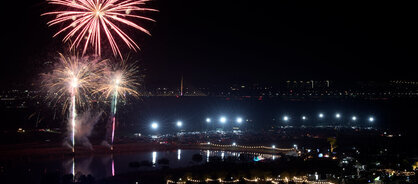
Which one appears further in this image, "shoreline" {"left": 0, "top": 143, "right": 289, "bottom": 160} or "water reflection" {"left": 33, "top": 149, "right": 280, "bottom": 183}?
"shoreline" {"left": 0, "top": 143, "right": 289, "bottom": 160}

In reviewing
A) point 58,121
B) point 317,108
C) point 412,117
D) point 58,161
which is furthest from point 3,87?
point 412,117

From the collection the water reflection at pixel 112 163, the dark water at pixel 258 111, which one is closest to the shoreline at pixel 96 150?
the water reflection at pixel 112 163

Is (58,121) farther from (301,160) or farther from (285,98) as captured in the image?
(285,98)

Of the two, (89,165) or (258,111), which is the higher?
(258,111)

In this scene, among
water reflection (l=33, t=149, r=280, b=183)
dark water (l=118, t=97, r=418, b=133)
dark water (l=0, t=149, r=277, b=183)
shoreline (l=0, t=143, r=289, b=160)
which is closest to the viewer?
dark water (l=0, t=149, r=277, b=183)

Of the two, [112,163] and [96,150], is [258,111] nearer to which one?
[96,150]

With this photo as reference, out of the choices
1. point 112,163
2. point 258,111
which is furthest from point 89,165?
point 258,111

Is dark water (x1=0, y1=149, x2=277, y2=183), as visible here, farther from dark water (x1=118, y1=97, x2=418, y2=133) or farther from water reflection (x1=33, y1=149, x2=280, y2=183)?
dark water (x1=118, y1=97, x2=418, y2=133)

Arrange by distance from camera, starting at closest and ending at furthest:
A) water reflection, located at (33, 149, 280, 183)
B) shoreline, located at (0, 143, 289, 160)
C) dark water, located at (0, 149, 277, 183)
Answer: dark water, located at (0, 149, 277, 183), water reflection, located at (33, 149, 280, 183), shoreline, located at (0, 143, 289, 160)

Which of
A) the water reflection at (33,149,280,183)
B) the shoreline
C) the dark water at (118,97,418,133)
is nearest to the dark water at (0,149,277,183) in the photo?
the water reflection at (33,149,280,183)
